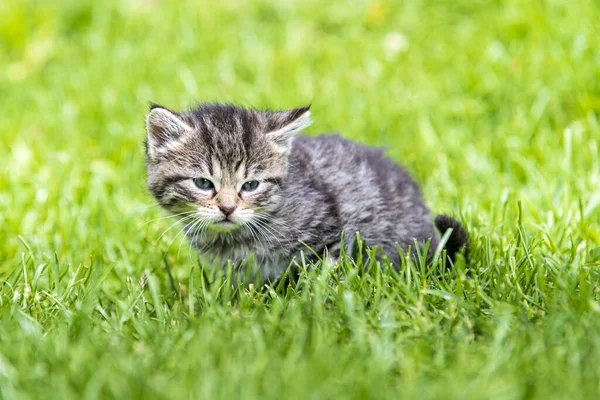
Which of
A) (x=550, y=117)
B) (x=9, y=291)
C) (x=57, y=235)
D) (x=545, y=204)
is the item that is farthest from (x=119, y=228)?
(x=550, y=117)

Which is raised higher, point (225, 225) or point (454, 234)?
point (225, 225)

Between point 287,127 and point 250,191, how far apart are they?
421 millimetres

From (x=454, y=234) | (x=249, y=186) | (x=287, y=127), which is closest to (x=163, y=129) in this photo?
(x=249, y=186)

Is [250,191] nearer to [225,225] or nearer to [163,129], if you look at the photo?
[225,225]

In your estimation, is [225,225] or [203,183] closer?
[225,225]

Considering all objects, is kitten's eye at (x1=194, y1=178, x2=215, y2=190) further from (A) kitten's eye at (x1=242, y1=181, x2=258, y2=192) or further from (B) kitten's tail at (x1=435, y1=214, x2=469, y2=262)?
(B) kitten's tail at (x1=435, y1=214, x2=469, y2=262)

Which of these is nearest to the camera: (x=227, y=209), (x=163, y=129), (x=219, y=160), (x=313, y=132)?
(x=227, y=209)

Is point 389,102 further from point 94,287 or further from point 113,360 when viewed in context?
point 113,360

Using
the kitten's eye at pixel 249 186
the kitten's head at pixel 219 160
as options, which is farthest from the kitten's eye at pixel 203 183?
the kitten's eye at pixel 249 186

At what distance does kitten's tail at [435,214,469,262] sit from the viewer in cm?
412

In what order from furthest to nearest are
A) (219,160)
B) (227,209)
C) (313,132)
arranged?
(313,132)
(219,160)
(227,209)

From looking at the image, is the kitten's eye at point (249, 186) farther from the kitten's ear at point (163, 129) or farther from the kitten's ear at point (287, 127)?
the kitten's ear at point (163, 129)

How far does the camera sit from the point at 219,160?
13.5 feet

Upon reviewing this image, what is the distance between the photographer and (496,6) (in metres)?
7.81
